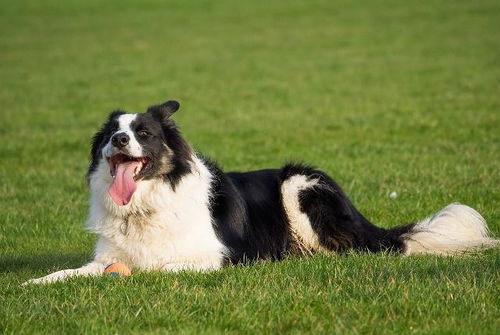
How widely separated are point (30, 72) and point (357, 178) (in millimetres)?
20760

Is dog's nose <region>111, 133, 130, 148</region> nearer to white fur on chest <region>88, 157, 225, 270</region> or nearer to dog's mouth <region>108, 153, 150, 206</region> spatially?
dog's mouth <region>108, 153, 150, 206</region>

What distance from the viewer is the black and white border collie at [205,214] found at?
755 cm

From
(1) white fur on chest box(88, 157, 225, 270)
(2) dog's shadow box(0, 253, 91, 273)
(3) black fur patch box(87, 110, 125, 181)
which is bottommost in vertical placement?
(2) dog's shadow box(0, 253, 91, 273)

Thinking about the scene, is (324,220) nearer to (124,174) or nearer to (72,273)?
(124,174)

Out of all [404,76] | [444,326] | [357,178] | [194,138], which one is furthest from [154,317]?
[404,76]

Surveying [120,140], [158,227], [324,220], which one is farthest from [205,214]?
[324,220]

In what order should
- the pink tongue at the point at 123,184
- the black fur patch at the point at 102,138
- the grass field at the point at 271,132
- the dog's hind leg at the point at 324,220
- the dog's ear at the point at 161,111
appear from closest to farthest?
the grass field at the point at 271,132
the pink tongue at the point at 123,184
the black fur patch at the point at 102,138
the dog's ear at the point at 161,111
the dog's hind leg at the point at 324,220

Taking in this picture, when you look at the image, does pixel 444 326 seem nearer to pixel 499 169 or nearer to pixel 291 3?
pixel 499 169

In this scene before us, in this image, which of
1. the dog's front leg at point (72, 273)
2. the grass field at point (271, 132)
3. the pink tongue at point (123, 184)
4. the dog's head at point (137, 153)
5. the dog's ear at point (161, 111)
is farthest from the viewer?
the dog's ear at point (161, 111)

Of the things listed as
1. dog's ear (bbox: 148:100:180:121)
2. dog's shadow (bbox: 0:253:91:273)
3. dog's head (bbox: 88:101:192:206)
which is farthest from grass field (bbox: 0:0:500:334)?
dog's ear (bbox: 148:100:180:121)

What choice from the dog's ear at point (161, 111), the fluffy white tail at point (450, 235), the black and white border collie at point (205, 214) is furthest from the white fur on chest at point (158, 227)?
the fluffy white tail at point (450, 235)

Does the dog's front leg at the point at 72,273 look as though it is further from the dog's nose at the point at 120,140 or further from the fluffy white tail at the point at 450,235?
the fluffy white tail at the point at 450,235

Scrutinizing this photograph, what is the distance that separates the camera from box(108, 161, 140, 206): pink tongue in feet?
24.6

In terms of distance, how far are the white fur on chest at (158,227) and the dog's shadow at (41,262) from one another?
3.08 feet
